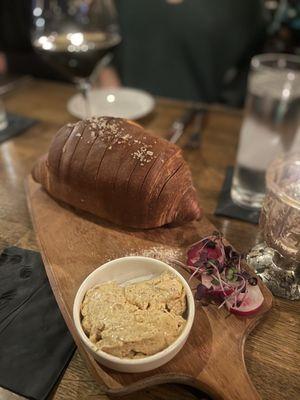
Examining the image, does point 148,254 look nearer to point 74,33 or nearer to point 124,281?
point 124,281

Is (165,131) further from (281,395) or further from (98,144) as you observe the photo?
(281,395)

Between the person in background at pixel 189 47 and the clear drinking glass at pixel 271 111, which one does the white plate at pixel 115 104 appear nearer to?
the clear drinking glass at pixel 271 111

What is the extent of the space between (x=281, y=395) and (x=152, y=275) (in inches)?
12.8

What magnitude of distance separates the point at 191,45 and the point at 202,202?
1.42 m

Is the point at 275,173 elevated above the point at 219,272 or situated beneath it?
elevated above

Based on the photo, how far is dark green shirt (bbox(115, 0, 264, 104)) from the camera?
6.86ft

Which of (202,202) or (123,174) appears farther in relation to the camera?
(202,202)

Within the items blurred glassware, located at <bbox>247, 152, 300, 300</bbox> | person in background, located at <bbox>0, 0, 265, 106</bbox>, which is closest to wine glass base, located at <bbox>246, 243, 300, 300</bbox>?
blurred glassware, located at <bbox>247, 152, 300, 300</bbox>

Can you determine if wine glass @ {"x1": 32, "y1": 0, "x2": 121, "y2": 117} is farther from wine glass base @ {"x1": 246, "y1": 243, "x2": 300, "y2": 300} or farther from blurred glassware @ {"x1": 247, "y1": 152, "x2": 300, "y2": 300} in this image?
wine glass base @ {"x1": 246, "y1": 243, "x2": 300, "y2": 300}

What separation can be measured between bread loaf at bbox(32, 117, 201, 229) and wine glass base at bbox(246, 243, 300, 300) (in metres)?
0.19

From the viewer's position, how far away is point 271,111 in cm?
144

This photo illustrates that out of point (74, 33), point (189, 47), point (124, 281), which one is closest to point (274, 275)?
point (124, 281)

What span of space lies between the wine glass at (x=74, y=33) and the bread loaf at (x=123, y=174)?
474 millimetres

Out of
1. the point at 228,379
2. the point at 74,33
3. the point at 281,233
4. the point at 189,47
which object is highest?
the point at 74,33
